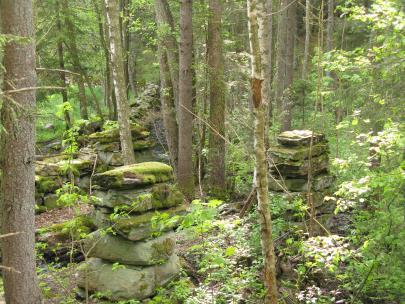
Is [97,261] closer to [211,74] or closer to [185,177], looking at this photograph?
[185,177]

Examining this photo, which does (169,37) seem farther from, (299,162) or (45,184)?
(299,162)

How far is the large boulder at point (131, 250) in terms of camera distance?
695 cm

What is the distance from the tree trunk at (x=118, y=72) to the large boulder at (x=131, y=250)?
4.74 meters

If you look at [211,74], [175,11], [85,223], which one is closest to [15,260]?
[85,223]

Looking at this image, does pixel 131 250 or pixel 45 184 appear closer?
pixel 131 250

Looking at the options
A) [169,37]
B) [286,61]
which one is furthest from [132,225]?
[286,61]

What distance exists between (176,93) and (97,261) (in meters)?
8.50

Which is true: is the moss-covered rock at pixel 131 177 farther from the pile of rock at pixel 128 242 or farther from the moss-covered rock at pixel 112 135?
the moss-covered rock at pixel 112 135

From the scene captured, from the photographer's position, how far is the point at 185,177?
1265 cm

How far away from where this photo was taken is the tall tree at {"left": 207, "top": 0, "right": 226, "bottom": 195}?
12.3m

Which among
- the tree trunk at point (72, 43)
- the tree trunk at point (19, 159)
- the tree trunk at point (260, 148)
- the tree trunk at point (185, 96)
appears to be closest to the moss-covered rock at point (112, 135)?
the tree trunk at point (185, 96)

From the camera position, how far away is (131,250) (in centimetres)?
698

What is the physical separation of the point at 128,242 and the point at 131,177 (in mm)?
1063

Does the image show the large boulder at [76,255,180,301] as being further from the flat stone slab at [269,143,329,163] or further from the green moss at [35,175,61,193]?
the green moss at [35,175,61,193]
